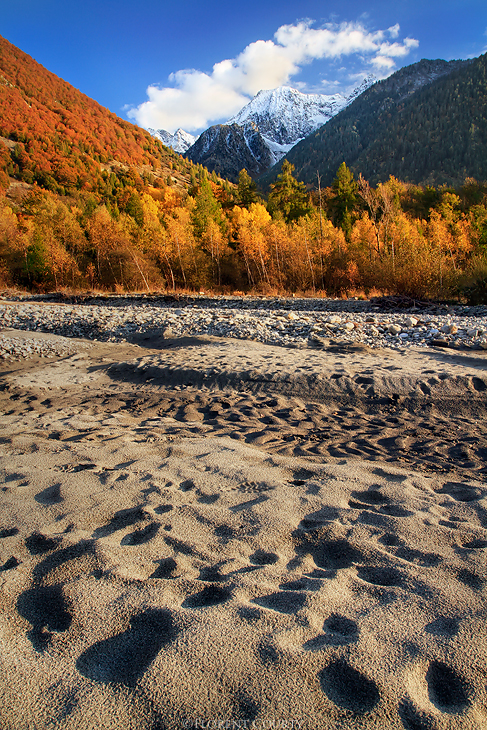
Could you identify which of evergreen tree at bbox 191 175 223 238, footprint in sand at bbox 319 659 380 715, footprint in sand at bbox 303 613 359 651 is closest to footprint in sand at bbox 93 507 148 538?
footprint in sand at bbox 303 613 359 651

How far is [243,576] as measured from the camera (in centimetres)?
168

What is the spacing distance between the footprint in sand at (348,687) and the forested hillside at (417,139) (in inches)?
2601

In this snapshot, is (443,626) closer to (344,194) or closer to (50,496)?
(50,496)

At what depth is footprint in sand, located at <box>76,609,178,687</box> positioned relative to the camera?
1192 mm

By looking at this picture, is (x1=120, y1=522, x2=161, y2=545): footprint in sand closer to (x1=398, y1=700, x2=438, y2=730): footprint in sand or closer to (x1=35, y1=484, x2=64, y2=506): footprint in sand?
(x1=35, y1=484, x2=64, y2=506): footprint in sand

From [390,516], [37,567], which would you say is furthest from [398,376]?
[37,567]

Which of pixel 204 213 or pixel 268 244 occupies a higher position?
pixel 204 213

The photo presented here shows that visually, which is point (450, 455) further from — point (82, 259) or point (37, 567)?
point (82, 259)

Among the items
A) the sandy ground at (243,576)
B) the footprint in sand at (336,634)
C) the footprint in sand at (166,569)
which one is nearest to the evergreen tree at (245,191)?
the sandy ground at (243,576)

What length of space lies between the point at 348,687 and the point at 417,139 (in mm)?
121514

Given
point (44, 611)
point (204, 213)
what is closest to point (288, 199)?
point (204, 213)

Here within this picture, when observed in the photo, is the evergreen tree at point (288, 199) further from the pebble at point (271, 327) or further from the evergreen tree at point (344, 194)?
the pebble at point (271, 327)

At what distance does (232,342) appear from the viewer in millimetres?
8398

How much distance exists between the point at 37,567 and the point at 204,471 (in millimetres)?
1371
